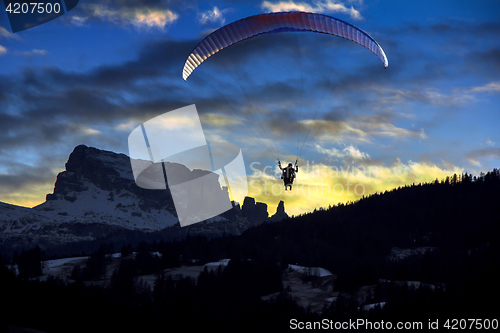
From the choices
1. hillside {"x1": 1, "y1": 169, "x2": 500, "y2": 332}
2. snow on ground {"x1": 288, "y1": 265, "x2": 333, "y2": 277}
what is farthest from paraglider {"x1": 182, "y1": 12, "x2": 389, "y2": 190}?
snow on ground {"x1": 288, "y1": 265, "x2": 333, "y2": 277}

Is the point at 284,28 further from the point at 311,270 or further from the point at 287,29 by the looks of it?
the point at 311,270

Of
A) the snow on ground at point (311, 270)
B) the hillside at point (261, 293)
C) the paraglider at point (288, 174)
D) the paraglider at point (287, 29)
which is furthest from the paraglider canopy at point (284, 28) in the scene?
the snow on ground at point (311, 270)

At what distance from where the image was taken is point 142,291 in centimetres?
15888

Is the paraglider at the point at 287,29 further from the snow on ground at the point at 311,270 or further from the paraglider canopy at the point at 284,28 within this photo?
the snow on ground at the point at 311,270

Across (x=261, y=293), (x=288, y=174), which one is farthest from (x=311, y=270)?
(x=288, y=174)

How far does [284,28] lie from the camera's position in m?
59.2

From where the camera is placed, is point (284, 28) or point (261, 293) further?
point (261, 293)

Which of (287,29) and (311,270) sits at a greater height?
(287,29)

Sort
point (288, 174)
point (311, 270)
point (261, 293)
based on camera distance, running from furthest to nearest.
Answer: point (311, 270) → point (261, 293) → point (288, 174)

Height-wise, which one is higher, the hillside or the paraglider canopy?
the paraglider canopy

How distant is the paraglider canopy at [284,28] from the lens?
57.8m

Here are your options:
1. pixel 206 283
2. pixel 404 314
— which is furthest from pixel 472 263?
pixel 206 283

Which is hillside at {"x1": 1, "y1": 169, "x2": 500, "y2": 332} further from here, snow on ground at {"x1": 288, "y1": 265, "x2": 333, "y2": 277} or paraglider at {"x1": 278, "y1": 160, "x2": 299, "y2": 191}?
paraglider at {"x1": 278, "y1": 160, "x2": 299, "y2": 191}

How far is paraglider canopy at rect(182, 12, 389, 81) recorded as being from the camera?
5775 cm
